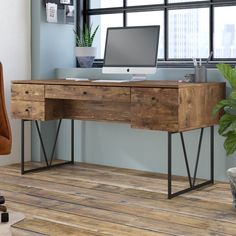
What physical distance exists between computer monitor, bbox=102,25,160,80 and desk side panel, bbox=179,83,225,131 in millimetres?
396

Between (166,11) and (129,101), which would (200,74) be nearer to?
(129,101)

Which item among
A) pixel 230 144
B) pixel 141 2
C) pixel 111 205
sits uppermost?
pixel 141 2

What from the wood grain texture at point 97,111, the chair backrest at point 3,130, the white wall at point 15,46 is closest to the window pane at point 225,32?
the wood grain texture at point 97,111

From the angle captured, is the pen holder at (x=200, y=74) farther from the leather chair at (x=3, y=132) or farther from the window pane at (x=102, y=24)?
the leather chair at (x=3, y=132)

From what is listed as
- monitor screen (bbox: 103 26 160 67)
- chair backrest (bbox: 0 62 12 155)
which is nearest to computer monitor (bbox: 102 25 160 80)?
monitor screen (bbox: 103 26 160 67)

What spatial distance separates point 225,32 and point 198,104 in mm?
755

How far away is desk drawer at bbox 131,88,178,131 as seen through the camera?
2.96 metres

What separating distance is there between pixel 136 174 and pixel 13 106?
97 cm

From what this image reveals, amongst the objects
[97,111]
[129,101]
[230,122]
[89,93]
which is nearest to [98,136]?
[97,111]

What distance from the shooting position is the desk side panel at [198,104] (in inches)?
117

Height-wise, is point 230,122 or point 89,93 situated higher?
point 89,93

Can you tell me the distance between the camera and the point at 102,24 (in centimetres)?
430

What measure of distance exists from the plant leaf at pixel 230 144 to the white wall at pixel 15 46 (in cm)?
178

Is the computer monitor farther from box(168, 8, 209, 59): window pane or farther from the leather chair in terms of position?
the leather chair
